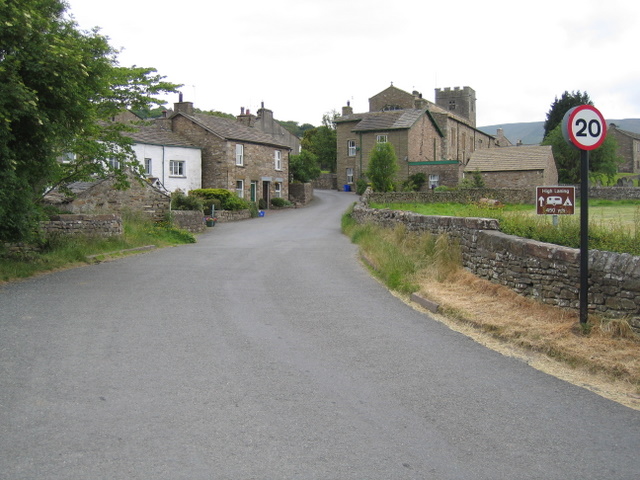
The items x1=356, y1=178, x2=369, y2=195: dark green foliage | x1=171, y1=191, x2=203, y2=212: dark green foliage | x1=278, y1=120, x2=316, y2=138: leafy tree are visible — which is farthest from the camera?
x1=278, y1=120, x2=316, y2=138: leafy tree

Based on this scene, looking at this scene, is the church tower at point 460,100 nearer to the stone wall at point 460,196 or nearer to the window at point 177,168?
the stone wall at point 460,196

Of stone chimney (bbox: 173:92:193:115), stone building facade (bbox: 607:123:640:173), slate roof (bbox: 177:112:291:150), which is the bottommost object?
slate roof (bbox: 177:112:291:150)

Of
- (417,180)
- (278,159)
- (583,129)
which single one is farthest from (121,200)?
(417,180)

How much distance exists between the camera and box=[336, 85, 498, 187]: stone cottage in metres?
57.2

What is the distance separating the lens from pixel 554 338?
799 centimetres

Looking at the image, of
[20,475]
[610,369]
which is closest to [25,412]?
[20,475]

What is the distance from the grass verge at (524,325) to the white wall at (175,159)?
2952 cm

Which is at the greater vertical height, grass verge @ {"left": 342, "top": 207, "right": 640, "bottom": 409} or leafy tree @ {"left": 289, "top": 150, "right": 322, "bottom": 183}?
leafy tree @ {"left": 289, "top": 150, "right": 322, "bottom": 183}

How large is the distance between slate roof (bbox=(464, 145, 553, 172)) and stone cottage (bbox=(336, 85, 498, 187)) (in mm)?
4470

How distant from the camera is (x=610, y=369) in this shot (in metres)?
6.86

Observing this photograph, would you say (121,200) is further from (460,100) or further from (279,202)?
(460,100)

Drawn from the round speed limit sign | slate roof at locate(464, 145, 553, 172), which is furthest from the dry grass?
slate roof at locate(464, 145, 553, 172)

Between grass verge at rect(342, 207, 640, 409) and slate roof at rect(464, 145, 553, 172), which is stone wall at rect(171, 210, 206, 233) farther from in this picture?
slate roof at rect(464, 145, 553, 172)

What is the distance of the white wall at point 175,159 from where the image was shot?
4053 cm
